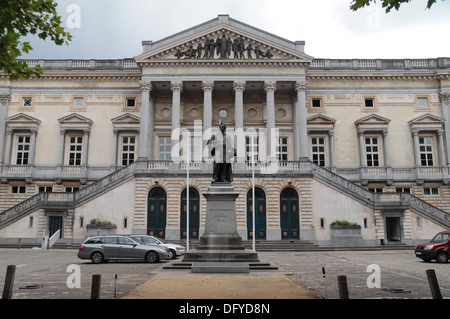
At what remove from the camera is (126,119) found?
42.4 meters

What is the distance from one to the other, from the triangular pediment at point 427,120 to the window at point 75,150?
36077mm

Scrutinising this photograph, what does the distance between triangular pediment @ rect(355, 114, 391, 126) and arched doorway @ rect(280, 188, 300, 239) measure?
12109 mm

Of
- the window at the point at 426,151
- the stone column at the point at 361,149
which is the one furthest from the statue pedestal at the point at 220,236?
the window at the point at 426,151

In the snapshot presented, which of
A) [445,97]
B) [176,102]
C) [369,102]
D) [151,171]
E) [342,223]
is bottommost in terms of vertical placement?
[342,223]

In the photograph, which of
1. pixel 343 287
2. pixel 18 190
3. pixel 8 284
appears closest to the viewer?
pixel 343 287

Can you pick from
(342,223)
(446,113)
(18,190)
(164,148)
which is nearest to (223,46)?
(164,148)

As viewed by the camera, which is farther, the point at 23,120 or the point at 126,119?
the point at 23,120

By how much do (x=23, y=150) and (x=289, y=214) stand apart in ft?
96.5

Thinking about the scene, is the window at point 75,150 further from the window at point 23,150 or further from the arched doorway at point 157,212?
the arched doorway at point 157,212

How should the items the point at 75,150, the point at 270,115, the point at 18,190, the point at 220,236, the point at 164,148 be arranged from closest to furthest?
the point at 220,236 < the point at 270,115 < the point at 18,190 < the point at 164,148 < the point at 75,150

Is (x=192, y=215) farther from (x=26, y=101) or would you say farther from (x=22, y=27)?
(x=22, y=27)

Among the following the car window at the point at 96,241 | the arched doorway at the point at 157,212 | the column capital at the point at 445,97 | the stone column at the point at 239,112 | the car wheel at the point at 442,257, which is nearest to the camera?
the car wheel at the point at 442,257

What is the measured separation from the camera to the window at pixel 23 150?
42.5m
